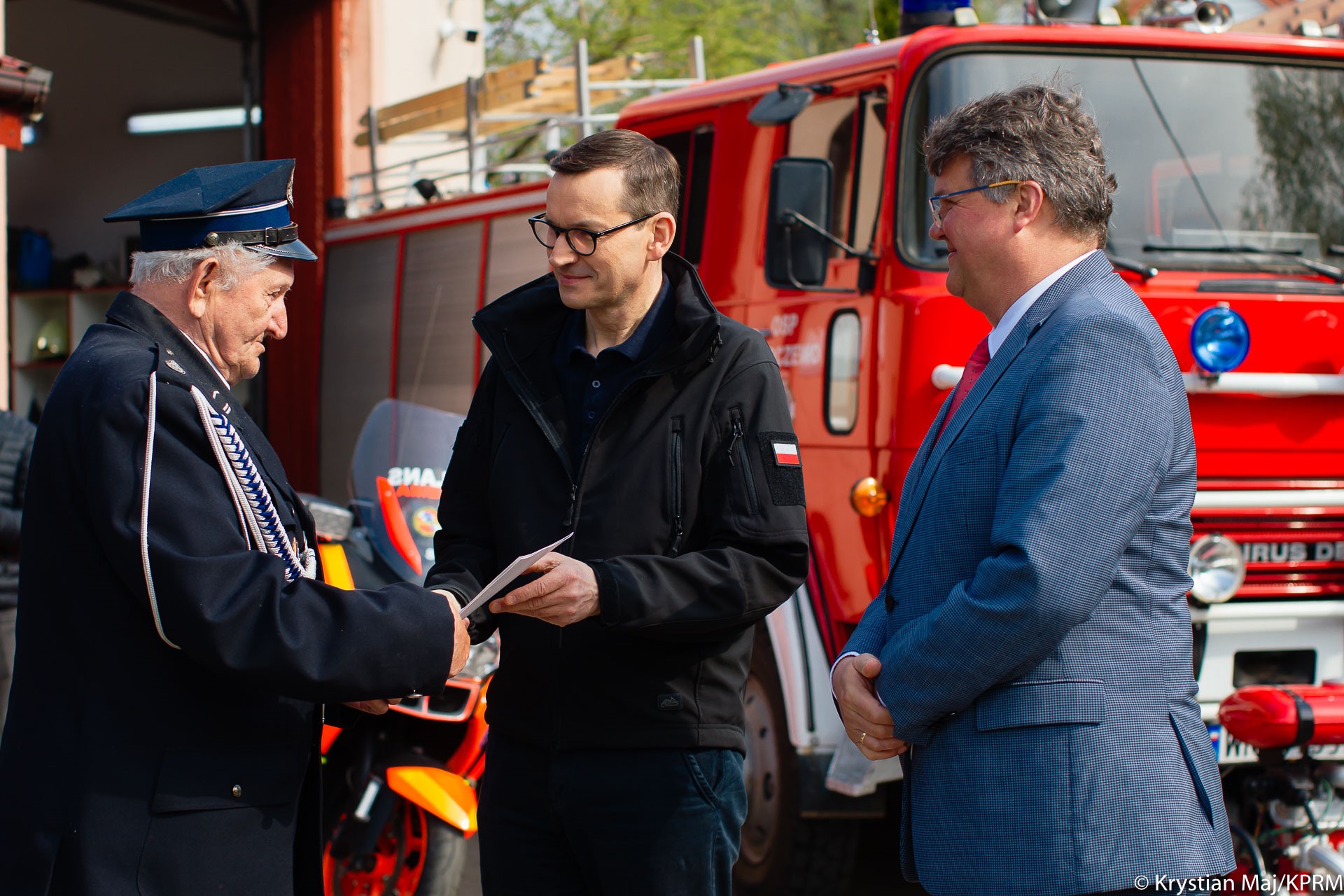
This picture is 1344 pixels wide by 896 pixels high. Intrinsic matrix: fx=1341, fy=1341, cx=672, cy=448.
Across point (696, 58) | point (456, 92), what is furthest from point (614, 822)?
point (456, 92)

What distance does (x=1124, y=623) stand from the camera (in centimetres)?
194

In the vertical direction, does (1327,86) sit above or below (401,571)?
above

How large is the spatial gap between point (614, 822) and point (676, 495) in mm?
610

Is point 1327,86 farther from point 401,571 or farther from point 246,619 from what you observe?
point 246,619

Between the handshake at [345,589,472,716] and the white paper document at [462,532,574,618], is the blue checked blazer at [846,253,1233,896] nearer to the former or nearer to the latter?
the white paper document at [462,532,574,618]

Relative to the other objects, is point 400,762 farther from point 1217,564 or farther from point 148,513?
point 1217,564

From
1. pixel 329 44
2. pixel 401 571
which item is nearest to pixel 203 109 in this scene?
pixel 329 44

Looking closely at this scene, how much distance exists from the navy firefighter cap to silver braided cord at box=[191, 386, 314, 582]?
0.30 m

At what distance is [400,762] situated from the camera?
3.85 meters

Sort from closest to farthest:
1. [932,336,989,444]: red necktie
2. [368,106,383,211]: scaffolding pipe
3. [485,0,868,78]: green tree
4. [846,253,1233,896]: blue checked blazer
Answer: [846,253,1233,896]: blue checked blazer
[932,336,989,444]: red necktie
[368,106,383,211]: scaffolding pipe
[485,0,868,78]: green tree

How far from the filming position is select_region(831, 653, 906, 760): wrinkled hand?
211cm

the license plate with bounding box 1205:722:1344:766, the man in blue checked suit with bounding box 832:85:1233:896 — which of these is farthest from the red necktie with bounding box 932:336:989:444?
the license plate with bounding box 1205:722:1344:766

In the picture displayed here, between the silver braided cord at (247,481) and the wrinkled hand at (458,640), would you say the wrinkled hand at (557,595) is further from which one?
the silver braided cord at (247,481)

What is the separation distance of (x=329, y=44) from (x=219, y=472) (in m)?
9.71
